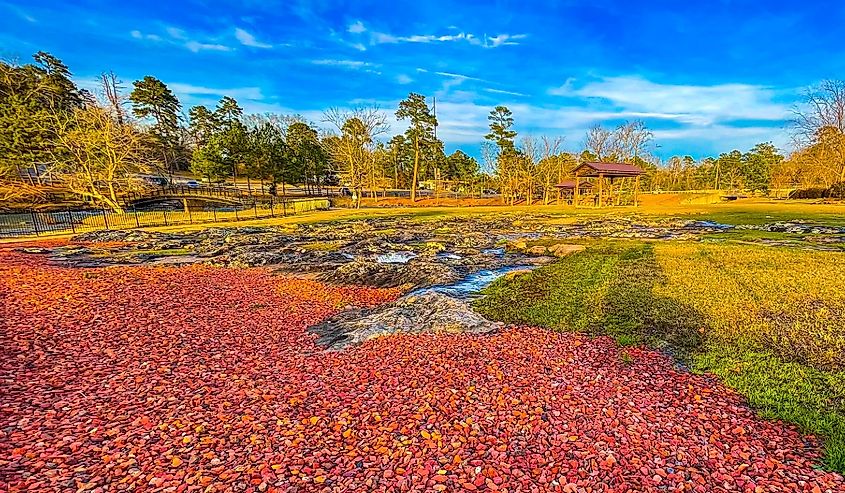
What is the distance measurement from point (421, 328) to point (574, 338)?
9.31ft

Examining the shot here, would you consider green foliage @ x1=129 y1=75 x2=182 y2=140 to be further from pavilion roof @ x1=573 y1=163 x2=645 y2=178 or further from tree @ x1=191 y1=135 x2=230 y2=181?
pavilion roof @ x1=573 y1=163 x2=645 y2=178

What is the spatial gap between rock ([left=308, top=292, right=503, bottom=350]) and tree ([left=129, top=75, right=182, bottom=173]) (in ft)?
188

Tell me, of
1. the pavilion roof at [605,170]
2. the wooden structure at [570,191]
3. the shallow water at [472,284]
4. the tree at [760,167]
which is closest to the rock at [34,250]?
the shallow water at [472,284]

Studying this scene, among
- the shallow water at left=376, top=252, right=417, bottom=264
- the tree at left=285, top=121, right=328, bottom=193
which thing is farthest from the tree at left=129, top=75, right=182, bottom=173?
the shallow water at left=376, top=252, right=417, bottom=264

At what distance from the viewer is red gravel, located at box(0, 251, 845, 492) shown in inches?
145

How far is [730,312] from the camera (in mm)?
7719

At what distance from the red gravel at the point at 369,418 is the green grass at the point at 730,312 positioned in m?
0.58

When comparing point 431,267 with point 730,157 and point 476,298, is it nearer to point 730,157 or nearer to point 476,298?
point 476,298

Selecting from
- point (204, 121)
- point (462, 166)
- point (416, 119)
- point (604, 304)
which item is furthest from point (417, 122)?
point (604, 304)

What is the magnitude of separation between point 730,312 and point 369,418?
724 centimetres

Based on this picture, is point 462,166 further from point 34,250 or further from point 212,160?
point 34,250

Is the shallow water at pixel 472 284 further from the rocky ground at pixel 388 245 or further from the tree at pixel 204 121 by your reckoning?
the tree at pixel 204 121

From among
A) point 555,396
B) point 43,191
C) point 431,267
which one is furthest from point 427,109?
point 555,396

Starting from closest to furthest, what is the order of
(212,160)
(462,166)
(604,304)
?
1. (604,304)
2. (212,160)
3. (462,166)
